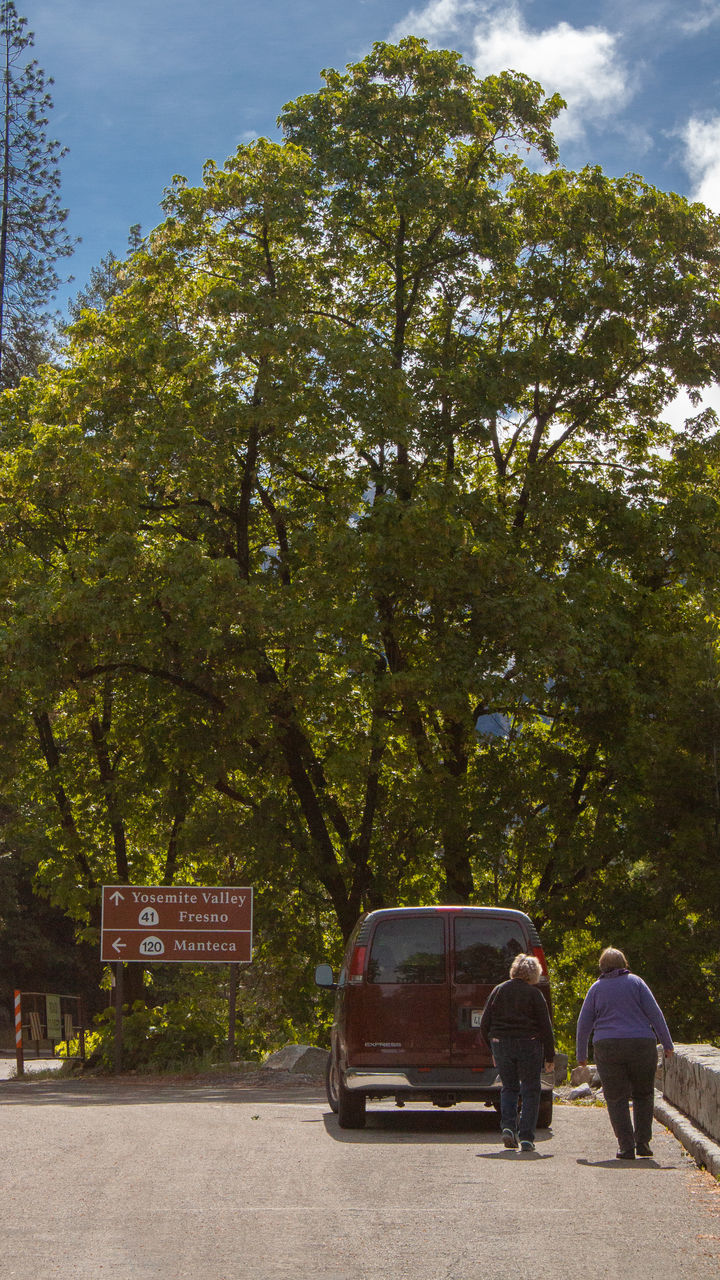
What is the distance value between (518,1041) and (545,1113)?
1.71m

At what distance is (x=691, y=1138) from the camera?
35.2ft

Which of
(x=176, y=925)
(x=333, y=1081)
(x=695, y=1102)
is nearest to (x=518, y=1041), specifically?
(x=695, y=1102)

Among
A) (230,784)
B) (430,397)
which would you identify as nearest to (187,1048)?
(230,784)

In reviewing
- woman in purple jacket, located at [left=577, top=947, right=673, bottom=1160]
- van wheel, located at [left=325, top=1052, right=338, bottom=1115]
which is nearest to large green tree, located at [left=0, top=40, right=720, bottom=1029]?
van wheel, located at [left=325, top=1052, right=338, bottom=1115]

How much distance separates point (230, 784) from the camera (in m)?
30.2

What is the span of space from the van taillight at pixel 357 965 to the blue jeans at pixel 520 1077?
148cm

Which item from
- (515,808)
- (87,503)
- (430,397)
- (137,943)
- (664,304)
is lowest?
(137,943)

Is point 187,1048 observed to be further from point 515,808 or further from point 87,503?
point 87,503

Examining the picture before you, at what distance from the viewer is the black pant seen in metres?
11.0

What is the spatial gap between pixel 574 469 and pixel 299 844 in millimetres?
8944

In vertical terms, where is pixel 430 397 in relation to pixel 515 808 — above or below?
above

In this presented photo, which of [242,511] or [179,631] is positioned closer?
[179,631]

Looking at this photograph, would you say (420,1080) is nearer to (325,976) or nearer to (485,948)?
(485,948)

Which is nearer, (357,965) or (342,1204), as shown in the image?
(342,1204)
